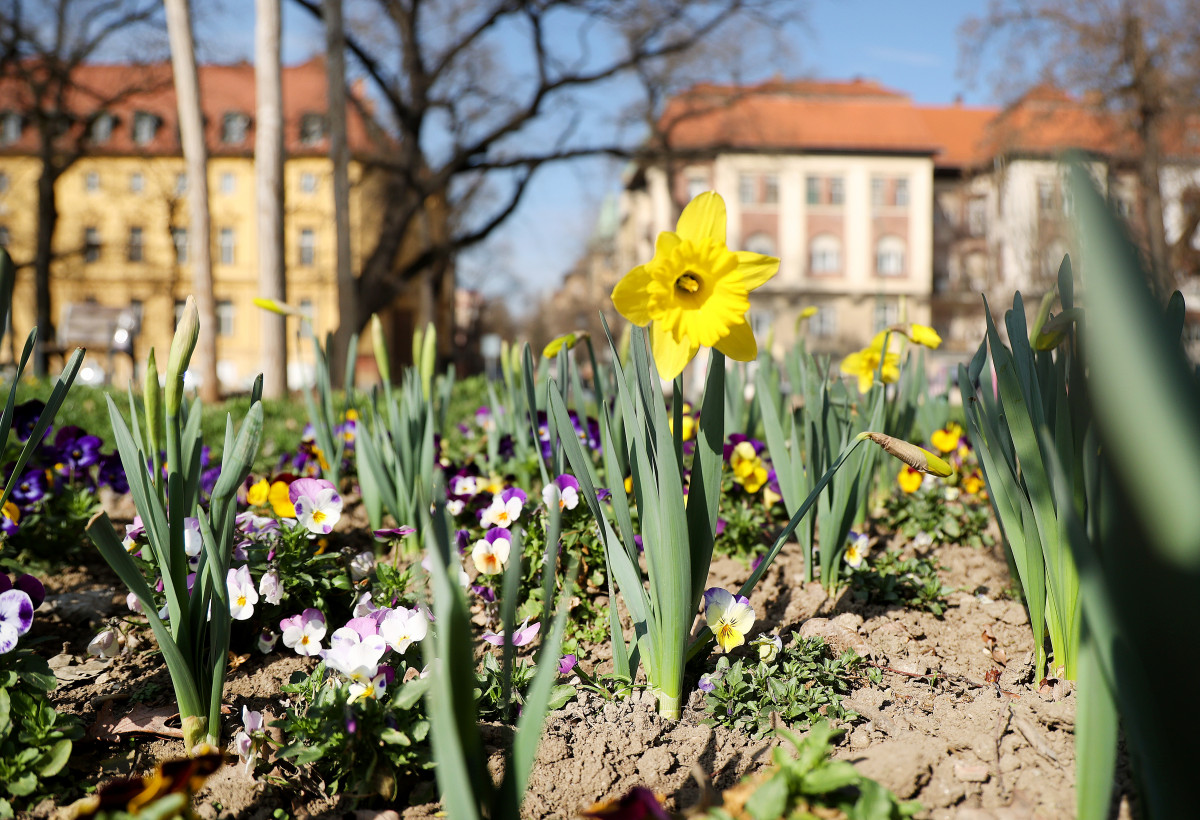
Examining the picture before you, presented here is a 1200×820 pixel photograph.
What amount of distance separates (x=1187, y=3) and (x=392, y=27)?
1154 cm

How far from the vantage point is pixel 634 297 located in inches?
46.8

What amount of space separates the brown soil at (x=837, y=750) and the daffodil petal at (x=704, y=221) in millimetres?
775

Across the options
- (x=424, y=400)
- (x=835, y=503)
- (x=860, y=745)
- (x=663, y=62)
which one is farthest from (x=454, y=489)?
(x=663, y=62)

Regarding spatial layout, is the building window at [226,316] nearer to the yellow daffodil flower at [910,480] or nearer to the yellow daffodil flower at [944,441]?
the yellow daffodil flower at [944,441]

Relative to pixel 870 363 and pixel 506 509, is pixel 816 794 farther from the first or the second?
pixel 870 363

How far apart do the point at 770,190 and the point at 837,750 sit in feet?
104

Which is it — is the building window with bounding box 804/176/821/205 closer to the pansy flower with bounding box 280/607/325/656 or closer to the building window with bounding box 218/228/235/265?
the building window with bounding box 218/228/235/265

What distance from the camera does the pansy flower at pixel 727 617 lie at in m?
1.41

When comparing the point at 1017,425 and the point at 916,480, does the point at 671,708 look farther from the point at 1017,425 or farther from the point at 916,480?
the point at 916,480

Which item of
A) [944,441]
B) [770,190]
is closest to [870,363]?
[944,441]

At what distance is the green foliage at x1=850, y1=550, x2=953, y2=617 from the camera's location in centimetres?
189

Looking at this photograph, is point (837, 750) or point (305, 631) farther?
point (305, 631)

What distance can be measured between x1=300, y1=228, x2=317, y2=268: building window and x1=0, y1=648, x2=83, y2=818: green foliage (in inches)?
1202

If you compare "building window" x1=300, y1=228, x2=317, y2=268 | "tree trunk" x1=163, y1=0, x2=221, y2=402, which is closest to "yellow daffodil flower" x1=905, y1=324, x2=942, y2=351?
"tree trunk" x1=163, y1=0, x2=221, y2=402
